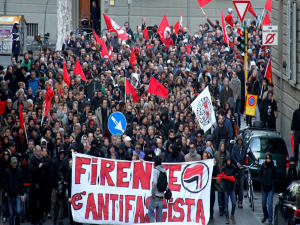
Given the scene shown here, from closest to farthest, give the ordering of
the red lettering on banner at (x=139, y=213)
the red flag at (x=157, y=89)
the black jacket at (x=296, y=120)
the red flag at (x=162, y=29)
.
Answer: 1. the red lettering on banner at (x=139, y=213)
2. the black jacket at (x=296, y=120)
3. the red flag at (x=157, y=89)
4. the red flag at (x=162, y=29)

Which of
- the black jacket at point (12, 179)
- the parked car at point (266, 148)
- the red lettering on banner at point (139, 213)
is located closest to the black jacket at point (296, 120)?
the parked car at point (266, 148)

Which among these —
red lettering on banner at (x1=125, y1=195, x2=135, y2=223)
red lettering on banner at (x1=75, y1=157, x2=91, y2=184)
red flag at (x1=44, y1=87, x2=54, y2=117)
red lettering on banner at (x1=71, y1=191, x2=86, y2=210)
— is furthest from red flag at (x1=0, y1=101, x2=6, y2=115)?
red lettering on banner at (x1=125, y1=195, x2=135, y2=223)

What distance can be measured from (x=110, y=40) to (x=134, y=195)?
1812cm

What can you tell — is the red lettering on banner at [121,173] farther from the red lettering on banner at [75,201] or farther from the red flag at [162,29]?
the red flag at [162,29]

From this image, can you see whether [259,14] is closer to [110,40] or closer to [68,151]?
[110,40]

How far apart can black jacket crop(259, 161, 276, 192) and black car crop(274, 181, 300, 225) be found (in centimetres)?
180

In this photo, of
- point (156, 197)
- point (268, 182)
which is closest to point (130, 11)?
point (268, 182)

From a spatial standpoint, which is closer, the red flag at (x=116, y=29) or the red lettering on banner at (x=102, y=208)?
the red lettering on banner at (x=102, y=208)

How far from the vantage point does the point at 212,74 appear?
2811cm

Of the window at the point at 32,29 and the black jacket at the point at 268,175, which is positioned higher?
→ the window at the point at 32,29

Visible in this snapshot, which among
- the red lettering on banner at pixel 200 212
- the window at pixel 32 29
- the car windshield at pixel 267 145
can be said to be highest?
the window at pixel 32 29

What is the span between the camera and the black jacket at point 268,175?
1772cm

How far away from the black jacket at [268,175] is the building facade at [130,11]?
1115 inches

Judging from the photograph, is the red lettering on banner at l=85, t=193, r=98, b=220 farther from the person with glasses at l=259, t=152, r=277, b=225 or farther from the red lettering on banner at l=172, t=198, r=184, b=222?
the person with glasses at l=259, t=152, r=277, b=225
